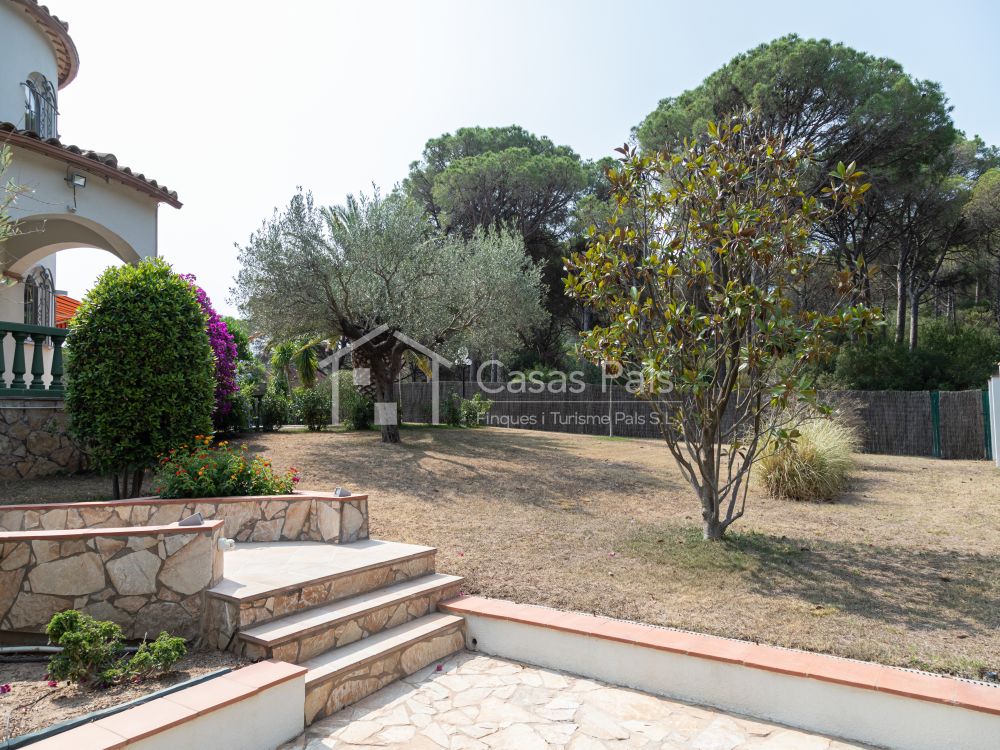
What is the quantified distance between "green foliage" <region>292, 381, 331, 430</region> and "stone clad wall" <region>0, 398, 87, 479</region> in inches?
301

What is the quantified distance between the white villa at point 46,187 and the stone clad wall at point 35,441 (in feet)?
0.87

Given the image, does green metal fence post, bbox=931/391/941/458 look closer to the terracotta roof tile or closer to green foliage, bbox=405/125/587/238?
green foliage, bbox=405/125/587/238

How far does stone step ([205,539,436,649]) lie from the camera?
3582 millimetres

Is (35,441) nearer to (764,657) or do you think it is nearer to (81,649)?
(81,649)

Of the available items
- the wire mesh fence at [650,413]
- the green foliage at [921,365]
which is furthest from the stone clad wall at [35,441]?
the green foliage at [921,365]

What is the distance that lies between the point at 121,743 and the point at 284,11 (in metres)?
6.99

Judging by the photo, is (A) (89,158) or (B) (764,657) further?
(A) (89,158)

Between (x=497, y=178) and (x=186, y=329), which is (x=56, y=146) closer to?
(x=186, y=329)

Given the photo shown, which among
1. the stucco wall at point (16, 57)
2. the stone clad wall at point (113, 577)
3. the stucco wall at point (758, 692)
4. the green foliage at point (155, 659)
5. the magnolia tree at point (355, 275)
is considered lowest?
the stucco wall at point (758, 692)

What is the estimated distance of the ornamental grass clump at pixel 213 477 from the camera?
5.50m

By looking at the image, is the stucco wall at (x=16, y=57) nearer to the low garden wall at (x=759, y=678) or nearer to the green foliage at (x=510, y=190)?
the low garden wall at (x=759, y=678)

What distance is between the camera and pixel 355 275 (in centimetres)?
1188

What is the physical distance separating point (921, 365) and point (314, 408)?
1758 centimetres

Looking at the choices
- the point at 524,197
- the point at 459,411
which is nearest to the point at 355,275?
the point at 459,411
